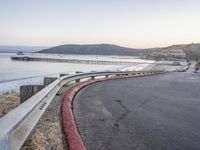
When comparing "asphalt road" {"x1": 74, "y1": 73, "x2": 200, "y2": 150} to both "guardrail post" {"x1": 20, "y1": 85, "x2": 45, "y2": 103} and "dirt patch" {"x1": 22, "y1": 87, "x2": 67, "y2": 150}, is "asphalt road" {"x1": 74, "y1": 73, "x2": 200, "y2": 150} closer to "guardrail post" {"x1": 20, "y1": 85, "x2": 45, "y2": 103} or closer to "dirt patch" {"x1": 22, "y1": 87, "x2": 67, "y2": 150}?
"dirt patch" {"x1": 22, "y1": 87, "x2": 67, "y2": 150}

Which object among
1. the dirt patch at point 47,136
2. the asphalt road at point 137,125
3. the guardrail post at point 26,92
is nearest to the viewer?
the dirt patch at point 47,136

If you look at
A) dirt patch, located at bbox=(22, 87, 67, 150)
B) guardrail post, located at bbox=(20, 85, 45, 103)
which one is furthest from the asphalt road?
guardrail post, located at bbox=(20, 85, 45, 103)

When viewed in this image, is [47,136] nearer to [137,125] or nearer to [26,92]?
[137,125]

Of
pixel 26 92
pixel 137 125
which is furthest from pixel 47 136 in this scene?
pixel 26 92

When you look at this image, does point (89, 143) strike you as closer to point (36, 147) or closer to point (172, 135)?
point (36, 147)

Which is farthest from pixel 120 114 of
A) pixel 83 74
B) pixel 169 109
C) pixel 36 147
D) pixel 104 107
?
pixel 83 74

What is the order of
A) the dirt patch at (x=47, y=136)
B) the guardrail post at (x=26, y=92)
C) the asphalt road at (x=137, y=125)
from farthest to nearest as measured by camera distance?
the guardrail post at (x=26, y=92) < the asphalt road at (x=137, y=125) < the dirt patch at (x=47, y=136)

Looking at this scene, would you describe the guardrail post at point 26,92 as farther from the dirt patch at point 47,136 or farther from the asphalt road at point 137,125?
the asphalt road at point 137,125

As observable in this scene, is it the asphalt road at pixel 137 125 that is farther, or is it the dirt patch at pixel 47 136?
the asphalt road at pixel 137 125

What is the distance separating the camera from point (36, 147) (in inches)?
174

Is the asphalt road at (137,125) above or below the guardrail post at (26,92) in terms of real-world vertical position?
below

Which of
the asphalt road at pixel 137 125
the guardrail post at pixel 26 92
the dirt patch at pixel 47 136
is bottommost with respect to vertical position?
the asphalt road at pixel 137 125

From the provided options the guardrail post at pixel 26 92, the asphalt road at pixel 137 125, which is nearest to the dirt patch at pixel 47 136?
the asphalt road at pixel 137 125

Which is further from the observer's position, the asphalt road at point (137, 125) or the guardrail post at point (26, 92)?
the guardrail post at point (26, 92)
